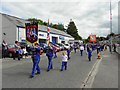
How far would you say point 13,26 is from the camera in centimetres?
4394

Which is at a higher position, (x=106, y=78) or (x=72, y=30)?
(x=72, y=30)

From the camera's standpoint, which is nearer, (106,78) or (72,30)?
(106,78)

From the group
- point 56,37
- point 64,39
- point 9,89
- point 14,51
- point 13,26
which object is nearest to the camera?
point 9,89

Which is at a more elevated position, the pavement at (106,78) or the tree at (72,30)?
the tree at (72,30)

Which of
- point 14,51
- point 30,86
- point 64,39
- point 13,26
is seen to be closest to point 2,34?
point 13,26

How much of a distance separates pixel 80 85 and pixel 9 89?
2.81 metres

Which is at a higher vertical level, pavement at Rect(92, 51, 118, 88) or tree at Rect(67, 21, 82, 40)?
tree at Rect(67, 21, 82, 40)

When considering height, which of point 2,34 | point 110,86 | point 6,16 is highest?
point 6,16

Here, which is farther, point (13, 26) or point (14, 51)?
point (13, 26)

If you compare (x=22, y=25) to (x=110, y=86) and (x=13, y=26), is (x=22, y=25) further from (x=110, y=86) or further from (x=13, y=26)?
(x=110, y=86)

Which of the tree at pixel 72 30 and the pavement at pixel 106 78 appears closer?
the pavement at pixel 106 78

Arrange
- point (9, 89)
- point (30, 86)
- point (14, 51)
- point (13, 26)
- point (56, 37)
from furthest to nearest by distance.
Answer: point (56, 37) < point (13, 26) < point (14, 51) < point (30, 86) < point (9, 89)

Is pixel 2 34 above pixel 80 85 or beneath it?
above

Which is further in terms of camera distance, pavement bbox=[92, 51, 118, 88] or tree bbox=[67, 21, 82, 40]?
tree bbox=[67, 21, 82, 40]
